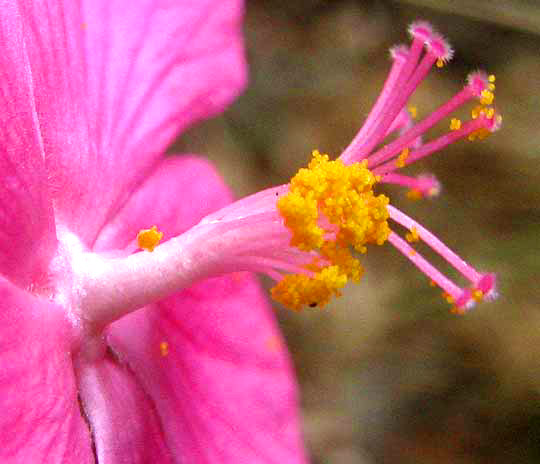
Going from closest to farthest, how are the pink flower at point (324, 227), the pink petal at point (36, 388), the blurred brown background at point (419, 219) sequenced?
the pink petal at point (36, 388) < the pink flower at point (324, 227) < the blurred brown background at point (419, 219)

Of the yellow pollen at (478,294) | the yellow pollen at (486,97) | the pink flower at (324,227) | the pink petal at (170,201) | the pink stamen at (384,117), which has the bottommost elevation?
the yellow pollen at (478,294)

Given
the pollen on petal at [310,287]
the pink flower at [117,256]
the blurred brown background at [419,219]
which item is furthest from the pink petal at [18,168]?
the blurred brown background at [419,219]

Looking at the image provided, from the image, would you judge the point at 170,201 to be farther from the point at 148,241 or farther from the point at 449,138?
the point at 449,138

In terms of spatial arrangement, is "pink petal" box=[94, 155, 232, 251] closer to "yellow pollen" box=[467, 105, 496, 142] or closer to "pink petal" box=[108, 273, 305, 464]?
"pink petal" box=[108, 273, 305, 464]

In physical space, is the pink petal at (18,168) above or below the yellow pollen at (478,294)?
above

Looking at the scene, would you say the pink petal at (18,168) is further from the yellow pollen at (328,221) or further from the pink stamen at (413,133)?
the pink stamen at (413,133)

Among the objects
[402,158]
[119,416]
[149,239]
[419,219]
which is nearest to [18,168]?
[149,239]
